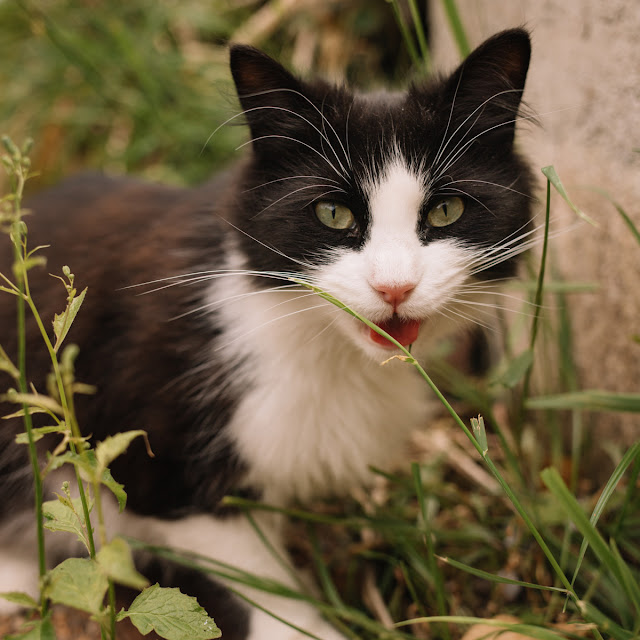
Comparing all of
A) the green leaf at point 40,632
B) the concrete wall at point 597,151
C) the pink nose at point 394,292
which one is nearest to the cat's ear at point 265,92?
the pink nose at point 394,292

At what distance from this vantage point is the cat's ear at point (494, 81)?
105 cm

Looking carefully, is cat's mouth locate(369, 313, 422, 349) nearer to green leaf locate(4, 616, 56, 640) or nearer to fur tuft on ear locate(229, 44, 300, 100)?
fur tuft on ear locate(229, 44, 300, 100)

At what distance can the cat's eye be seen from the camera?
107cm

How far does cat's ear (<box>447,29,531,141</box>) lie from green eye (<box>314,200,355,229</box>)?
250 millimetres

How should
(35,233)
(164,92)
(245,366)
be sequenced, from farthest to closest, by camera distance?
1. (164,92)
2. (35,233)
3. (245,366)

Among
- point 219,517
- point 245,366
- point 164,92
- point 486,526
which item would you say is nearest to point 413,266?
point 245,366

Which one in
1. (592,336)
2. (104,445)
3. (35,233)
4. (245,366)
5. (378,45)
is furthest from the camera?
(378,45)

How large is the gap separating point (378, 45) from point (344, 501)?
210 cm

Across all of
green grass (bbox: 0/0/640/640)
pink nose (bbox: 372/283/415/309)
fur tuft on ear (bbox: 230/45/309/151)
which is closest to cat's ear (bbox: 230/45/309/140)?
fur tuft on ear (bbox: 230/45/309/151)

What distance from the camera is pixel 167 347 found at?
1231mm

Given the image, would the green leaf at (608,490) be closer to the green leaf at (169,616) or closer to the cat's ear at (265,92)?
the green leaf at (169,616)

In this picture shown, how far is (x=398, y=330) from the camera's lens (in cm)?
107

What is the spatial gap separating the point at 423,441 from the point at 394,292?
1.01m

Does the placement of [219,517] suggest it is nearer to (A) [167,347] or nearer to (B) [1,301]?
(A) [167,347]
